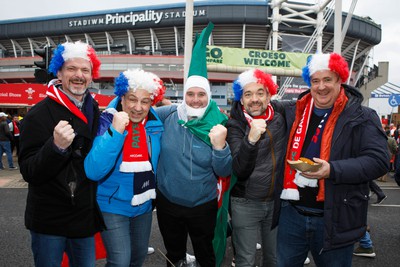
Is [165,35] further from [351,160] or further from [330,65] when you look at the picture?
[351,160]

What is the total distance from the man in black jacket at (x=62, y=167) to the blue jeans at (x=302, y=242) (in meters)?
1.36

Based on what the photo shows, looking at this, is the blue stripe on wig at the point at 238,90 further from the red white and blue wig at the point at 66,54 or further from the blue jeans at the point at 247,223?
the red white and blue wig at the point at 66,54

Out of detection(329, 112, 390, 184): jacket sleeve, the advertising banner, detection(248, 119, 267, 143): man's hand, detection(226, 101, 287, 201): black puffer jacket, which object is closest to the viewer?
detection(329, 112, 390, 184): jacket sleeve

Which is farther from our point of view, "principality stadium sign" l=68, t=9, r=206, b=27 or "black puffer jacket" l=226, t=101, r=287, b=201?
"principality stadium sign" l=68, t=9, r=206, b=27

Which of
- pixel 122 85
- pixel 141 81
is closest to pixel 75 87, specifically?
pixel 122 85

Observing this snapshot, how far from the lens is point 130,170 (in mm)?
2240

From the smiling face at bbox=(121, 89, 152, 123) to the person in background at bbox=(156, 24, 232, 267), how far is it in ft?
1.12

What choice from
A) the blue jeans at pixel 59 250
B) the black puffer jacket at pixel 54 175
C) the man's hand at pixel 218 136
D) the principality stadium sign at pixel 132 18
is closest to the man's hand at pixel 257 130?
the man's hand at pixel 218 136

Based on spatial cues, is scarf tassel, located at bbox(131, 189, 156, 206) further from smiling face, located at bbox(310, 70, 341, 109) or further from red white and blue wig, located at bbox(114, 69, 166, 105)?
smiling face, located at bbox(310, 70, 341, 109)

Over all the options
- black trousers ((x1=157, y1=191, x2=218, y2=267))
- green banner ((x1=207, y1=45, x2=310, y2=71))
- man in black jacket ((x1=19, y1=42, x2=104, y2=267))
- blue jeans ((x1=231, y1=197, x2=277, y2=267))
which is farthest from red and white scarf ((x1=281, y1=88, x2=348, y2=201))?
green banner ((x1=207, y1=45, x2=310, y2=71))

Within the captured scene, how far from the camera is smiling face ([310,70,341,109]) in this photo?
209 cm

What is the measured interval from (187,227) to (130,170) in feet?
2.76

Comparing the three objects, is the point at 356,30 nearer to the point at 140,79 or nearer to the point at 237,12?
the point at 237,12

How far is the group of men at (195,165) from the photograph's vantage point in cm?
189
